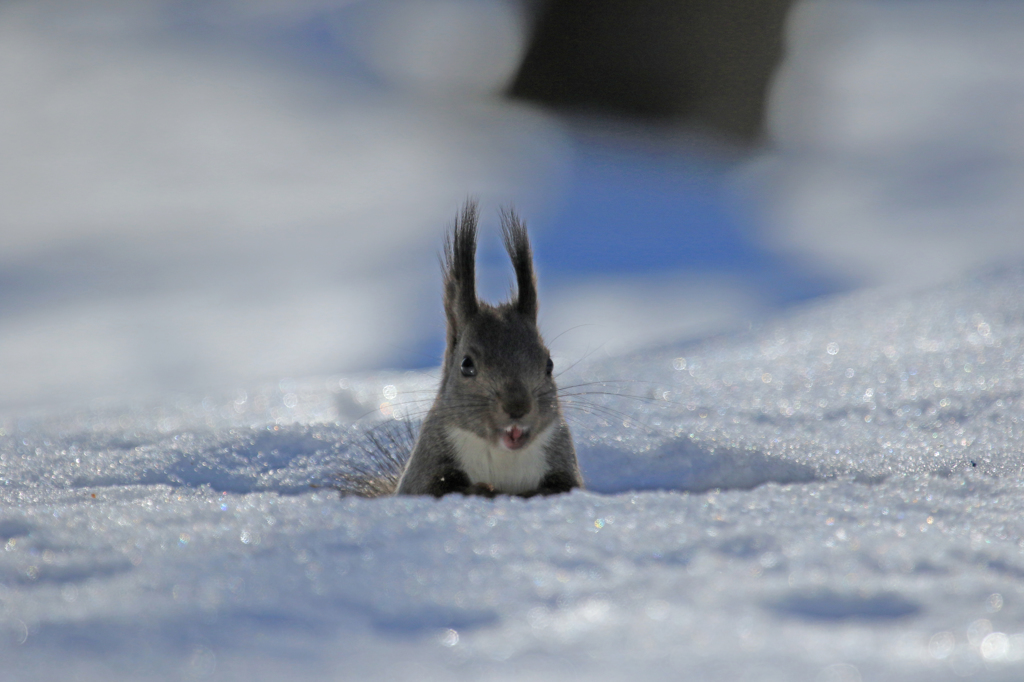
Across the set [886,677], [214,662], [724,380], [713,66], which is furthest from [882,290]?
[214,662]

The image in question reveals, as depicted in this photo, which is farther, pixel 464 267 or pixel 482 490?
pixel 464 267

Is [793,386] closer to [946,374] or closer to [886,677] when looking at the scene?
[946,374]

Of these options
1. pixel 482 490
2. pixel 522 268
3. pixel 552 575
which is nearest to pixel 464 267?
pixel 522 268

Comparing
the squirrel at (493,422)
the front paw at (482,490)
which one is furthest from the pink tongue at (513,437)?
the front paw at (482,490)

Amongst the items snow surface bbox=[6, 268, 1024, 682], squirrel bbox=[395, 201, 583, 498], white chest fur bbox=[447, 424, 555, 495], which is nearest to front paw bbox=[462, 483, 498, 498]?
squirrel bbox=[395, 201, 583, 498]

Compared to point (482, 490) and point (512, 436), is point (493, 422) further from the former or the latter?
point (482, 490)

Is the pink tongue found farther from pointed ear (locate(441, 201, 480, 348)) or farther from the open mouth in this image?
pointed ear (locate(441, 201, 480, 348))
